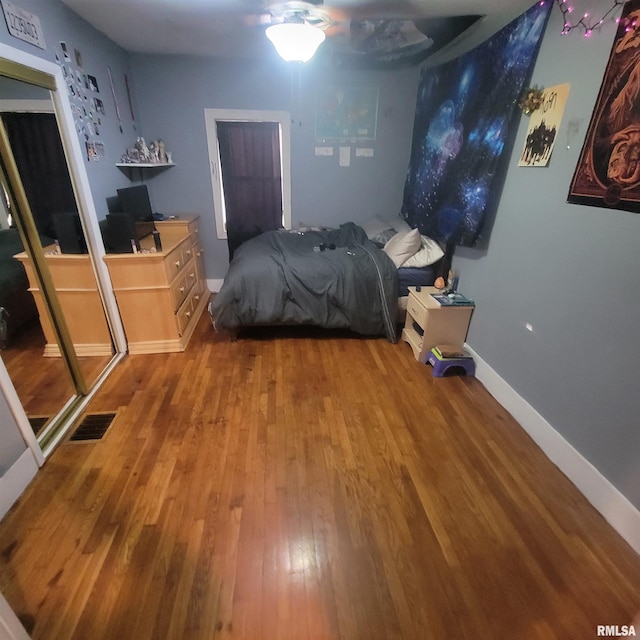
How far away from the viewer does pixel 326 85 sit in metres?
3.60

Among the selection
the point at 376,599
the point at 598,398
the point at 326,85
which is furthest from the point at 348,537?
the point at 326,85

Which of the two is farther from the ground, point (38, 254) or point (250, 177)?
point (250, 177)

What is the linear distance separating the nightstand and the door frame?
2117 millimetres

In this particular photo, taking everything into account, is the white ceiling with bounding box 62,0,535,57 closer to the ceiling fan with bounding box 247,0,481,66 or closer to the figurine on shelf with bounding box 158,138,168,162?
the ceiling fan with bounding box 247,0,481,66

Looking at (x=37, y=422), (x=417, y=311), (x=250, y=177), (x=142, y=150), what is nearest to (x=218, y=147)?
(x=250, y=177)

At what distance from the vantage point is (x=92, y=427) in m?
2.04

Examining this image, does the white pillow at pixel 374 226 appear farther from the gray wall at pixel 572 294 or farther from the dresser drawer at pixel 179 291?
the dresser drawer at pixel 179 291

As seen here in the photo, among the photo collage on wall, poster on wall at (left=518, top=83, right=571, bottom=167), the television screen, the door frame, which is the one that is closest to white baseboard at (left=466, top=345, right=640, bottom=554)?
poster on wall at (left=518, top=83, right=571, bottom=167)

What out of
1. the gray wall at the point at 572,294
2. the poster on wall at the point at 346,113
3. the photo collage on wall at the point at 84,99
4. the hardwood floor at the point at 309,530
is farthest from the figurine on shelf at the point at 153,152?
the gray wall at the point at 572,294

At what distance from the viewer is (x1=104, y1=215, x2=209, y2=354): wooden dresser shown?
2.59m

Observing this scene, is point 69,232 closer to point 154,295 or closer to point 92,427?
point 154,295

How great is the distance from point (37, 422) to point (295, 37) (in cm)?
264

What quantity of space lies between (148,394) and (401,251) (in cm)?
228

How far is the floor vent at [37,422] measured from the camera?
189 cm
